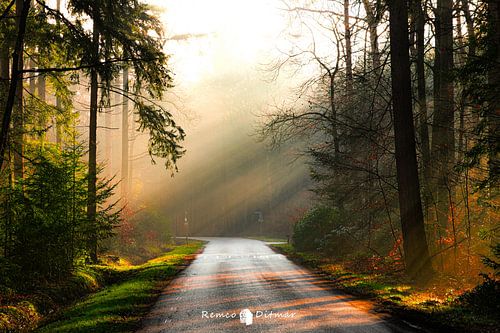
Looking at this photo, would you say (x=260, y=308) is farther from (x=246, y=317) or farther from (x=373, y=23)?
(x=373, y=23)

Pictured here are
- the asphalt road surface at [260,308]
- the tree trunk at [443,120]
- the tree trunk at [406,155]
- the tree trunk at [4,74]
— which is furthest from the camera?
the tree trunk at [443,120]

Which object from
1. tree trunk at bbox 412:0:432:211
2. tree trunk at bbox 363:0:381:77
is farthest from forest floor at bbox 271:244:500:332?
tree trunk at bbox 363:0:381:77

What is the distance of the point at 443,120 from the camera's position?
1541 cm

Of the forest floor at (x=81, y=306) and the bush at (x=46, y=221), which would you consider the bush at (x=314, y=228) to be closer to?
the forest floor at (x=81, y=306)

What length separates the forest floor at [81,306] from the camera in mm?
8414

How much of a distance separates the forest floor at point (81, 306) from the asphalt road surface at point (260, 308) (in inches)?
17.6

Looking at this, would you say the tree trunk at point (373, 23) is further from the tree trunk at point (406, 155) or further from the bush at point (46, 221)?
the bush at point (46, 221)

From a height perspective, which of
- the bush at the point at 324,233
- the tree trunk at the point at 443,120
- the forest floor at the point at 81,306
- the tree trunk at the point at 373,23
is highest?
the tree trunk at the point at 373,23

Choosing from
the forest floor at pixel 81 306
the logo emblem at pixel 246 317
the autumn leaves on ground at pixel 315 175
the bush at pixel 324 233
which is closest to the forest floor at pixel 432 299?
the autumn leaves on ground at pixel 315 175

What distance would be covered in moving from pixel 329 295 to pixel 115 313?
510 cm

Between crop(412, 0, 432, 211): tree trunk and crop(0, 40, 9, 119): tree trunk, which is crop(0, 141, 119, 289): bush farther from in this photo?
crop(412, 0, 432, 211): tree trunk

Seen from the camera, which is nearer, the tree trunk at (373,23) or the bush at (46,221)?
the bush at (46,221)

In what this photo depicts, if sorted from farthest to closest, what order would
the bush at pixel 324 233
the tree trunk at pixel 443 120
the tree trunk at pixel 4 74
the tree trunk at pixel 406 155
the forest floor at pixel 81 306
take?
the bush at pixel 324 233
the tree trunk at pixel 443 120
the tree trunk at pixel 406 155
the tree trunk at pixel 4 74
the forest floor at pixel 81 306

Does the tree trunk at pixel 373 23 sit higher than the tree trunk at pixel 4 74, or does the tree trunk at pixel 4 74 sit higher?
the tree trunk at pixel 373 23
